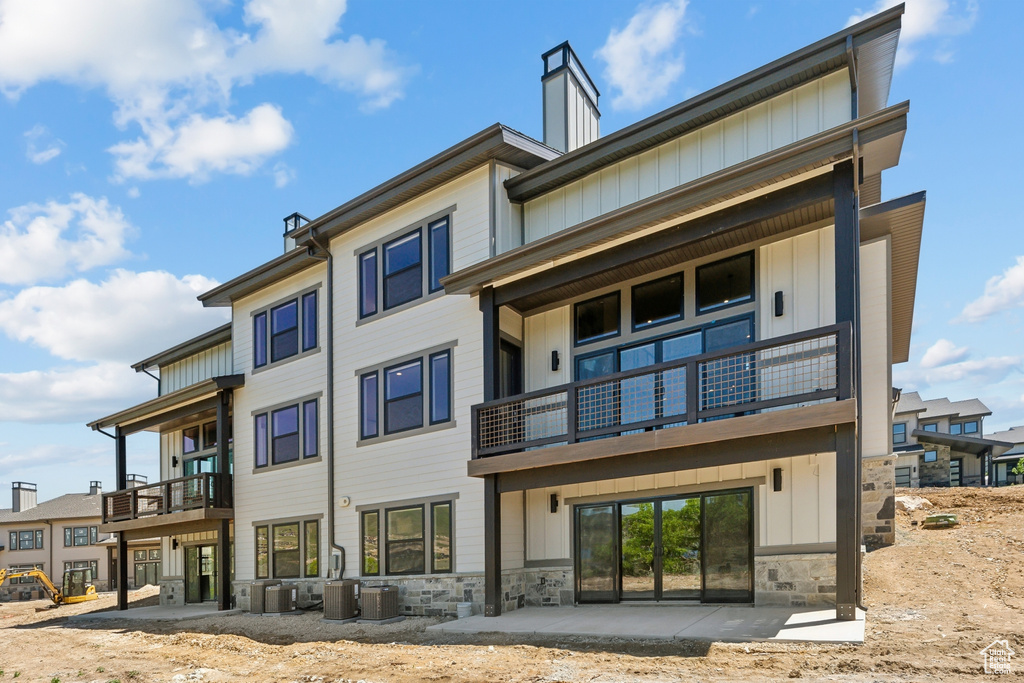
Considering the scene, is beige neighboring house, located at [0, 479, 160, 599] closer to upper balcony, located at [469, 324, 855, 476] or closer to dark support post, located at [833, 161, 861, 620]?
upper balcony, located at [469, 324, 855, 476]

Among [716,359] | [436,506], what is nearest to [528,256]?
[716,359]

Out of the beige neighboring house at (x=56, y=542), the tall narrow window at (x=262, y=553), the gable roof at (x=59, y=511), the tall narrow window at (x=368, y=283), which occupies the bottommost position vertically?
the beige neighboring house at (x=56, y=542)

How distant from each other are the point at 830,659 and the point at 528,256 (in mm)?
7503

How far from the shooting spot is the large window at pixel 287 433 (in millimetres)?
18266

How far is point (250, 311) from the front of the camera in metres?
20.7

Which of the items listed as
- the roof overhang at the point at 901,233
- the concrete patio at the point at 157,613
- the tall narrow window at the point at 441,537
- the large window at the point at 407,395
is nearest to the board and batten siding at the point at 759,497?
the tall narrow window at the point at 441,537

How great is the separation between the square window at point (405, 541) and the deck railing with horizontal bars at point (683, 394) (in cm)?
298

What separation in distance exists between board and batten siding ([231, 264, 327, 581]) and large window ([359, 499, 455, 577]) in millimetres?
1510

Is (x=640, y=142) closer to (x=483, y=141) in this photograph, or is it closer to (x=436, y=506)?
(x=483, y=141)

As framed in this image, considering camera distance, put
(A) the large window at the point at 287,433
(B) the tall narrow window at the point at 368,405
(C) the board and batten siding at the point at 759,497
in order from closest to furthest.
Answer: (C) the board and batten siding at the point at 759,497
(B) the tall narrow window at the point at 368,405
(A) the large window at the point at 287,433

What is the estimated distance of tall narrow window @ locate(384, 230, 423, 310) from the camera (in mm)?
16156

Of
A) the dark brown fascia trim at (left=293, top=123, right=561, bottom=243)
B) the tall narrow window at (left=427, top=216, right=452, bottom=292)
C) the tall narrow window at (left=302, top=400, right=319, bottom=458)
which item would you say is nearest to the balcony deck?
the tall narrow window at (left=302, top=400, right=319, bottom=458)

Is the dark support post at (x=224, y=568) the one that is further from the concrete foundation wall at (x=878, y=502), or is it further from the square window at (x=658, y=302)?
the concrete foundation wall at (x=878, y=502)

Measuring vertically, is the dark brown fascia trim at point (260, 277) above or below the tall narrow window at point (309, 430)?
above
